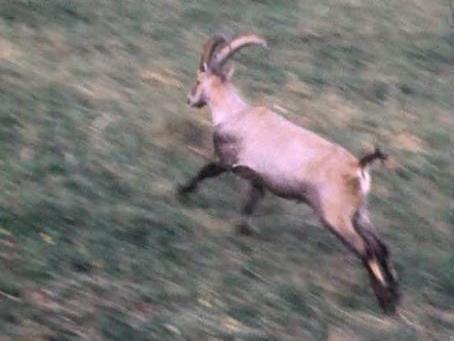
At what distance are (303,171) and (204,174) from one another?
60 cm

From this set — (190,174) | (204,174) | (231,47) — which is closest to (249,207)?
(204,174)

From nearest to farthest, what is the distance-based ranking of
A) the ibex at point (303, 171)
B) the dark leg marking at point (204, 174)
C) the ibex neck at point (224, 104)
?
the ibex at point (303, 171), the dark leg marking at point (204, 174), the ibex neck at point (224, 104)

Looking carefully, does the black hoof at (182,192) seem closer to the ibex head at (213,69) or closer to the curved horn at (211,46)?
the ibex head at (213,69)

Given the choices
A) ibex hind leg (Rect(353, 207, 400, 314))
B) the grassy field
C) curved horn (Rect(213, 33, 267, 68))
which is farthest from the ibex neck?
ibex hind leg (Rect(353, 207, 400, 314))

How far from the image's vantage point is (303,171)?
15.2 ft

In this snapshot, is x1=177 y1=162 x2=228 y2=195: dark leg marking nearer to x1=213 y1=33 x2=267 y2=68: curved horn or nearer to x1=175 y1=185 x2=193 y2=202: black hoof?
x1=175 y1=185 x2=193 y2=202: black hoof

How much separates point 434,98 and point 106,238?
9.20 ft

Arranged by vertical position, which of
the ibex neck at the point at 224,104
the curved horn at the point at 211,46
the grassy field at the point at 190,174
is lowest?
the grassy field at the point at 190,174

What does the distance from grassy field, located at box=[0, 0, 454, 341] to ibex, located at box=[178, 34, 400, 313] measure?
251 millimetres

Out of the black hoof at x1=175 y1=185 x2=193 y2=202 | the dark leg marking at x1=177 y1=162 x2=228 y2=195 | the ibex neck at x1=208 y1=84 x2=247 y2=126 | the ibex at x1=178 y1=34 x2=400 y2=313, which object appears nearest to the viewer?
the ibex at x1=178 y1=34 x2=400 y2=313

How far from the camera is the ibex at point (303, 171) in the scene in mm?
4555

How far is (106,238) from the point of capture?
4934mm

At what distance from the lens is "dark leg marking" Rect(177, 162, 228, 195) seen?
5035mm

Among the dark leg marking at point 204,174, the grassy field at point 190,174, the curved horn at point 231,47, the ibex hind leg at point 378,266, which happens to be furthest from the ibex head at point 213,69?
the ibex hind leg at point 378,266
